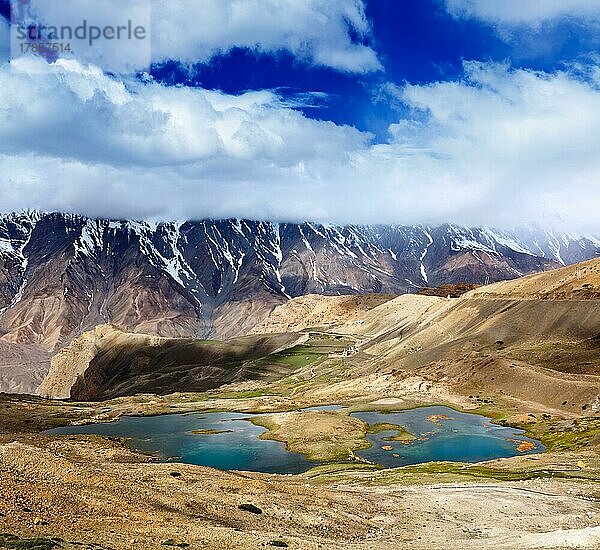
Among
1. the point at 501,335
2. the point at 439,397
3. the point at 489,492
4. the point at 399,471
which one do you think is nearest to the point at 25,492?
the point at 489,492

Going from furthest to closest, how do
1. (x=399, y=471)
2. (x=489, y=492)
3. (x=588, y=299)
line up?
(x=588, y=299) < (x=399, y=471) < (x=489, y=492)

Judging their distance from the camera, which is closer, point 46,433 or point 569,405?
point 569,405

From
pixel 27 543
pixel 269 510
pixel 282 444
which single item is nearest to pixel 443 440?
pixel 282 444

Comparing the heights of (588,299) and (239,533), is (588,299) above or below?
above

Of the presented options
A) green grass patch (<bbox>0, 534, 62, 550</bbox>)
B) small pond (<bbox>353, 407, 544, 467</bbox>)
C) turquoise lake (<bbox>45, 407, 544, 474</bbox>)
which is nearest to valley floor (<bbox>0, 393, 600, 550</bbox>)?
green grass patch (<bbox>0, 534, 62, 550</bbox>)

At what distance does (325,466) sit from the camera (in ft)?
330

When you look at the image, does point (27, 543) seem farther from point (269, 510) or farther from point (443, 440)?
point (443, 440)

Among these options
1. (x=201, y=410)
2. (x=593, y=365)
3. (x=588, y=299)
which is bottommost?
(x=201, y=410)

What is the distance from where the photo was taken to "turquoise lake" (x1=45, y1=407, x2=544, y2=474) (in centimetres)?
10875

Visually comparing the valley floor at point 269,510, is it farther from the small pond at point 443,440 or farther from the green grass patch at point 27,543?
the small pond at point 443,440

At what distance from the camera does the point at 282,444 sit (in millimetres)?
125250

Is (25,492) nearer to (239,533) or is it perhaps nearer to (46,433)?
(239,533)

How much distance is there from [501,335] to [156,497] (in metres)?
163

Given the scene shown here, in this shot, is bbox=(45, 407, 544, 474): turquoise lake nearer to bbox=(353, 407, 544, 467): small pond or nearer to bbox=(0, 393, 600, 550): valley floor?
bbox=(353, 407, 544, 467): small pond
